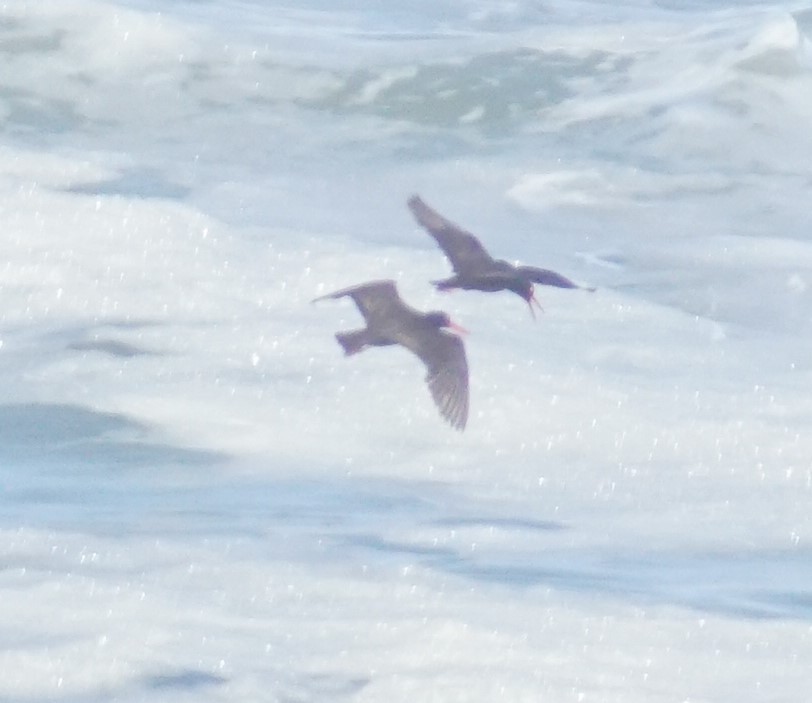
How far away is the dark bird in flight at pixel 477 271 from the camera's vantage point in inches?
161

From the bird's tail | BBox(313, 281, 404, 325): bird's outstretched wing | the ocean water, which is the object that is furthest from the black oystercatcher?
the ocean water

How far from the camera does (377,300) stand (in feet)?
13.4

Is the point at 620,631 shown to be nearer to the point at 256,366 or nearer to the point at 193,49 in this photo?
the point at 256,366

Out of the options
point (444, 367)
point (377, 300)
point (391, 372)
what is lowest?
point (391, 372)

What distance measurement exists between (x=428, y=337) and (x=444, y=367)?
0.07m

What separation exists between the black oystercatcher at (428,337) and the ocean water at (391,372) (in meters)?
0.66

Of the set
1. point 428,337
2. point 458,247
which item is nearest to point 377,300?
point 428,337

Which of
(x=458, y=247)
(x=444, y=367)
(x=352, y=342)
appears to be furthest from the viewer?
(x=458, y=247)

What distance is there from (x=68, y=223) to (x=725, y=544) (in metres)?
3.71

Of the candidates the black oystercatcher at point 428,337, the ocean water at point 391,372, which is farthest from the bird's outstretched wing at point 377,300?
the ocean water at point 391,372

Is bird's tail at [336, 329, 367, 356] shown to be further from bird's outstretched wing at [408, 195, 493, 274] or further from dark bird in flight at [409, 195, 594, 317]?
bird's outstretched wing at [408, 195, 493, 274]

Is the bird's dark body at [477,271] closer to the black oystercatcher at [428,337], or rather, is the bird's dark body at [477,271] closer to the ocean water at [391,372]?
the black oystercatcher at [428,337]

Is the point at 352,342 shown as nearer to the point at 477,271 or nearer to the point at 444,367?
the point at 444,367

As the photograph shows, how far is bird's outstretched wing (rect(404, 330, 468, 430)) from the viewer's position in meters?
4.04
